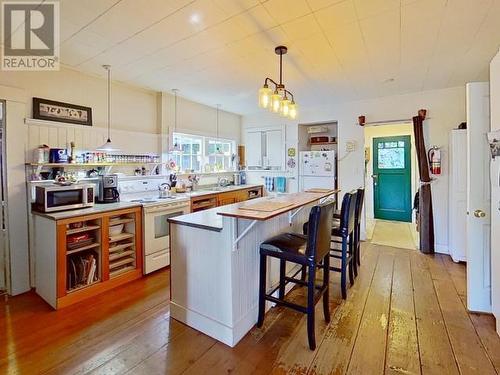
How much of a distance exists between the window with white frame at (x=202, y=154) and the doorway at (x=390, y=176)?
10.4ft

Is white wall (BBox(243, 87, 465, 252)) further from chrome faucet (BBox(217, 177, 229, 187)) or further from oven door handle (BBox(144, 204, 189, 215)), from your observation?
oven door handle (BBox(144, 204, 189, 215))

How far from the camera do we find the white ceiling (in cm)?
205

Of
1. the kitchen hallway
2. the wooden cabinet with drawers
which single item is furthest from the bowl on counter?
the kitchen hallway

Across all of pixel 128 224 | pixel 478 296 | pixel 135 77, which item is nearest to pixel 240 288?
pixel 128 224

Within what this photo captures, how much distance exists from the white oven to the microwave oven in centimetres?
63

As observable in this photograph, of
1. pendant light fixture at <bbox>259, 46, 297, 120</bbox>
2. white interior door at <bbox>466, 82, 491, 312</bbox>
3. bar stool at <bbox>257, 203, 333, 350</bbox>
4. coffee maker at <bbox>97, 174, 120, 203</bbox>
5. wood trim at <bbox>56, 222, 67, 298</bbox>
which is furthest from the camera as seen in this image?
coffee maker at <bbox>97, 174, 120, 203</bbox>

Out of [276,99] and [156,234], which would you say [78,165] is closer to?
[156,234]

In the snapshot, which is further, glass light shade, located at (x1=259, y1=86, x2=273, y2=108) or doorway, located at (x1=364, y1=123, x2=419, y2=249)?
doorway, located at (x1=364, y1=123, x2=419, y2=249)

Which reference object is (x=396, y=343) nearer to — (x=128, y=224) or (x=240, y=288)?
(x=240, y=288)

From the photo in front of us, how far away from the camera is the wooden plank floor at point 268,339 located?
1753 mm

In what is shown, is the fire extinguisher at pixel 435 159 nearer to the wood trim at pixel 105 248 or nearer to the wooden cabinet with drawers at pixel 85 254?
the wooden cabinet with drawers at pixel 85 254

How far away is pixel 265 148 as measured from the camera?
5898mm

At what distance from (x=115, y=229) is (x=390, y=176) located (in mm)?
5927

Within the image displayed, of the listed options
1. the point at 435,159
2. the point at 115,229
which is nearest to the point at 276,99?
the point at 115,229
